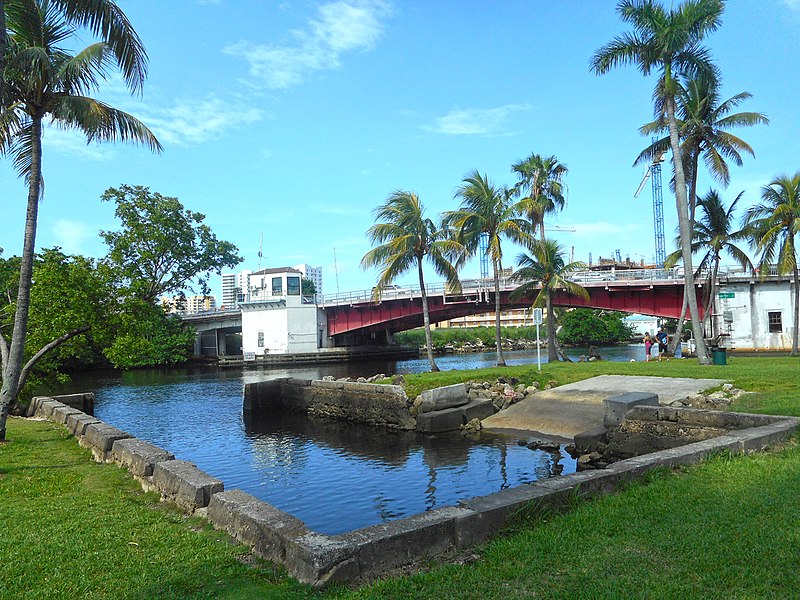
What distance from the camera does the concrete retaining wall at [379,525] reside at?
15.3 feet

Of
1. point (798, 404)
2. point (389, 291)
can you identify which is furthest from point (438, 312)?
point (798, 404)

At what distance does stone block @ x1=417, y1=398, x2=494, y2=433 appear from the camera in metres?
18.7

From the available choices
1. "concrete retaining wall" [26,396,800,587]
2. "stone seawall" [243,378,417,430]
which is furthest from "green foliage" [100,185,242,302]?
"concrete retaining wall" [26,396,800,587]

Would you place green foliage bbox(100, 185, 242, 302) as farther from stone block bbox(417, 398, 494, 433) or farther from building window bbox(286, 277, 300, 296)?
stone block bbox(417, 398, 494, 433)

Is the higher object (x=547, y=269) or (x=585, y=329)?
(x=547, y=269)

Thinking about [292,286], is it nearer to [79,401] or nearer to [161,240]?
[161,240]

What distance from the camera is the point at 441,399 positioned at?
1928cm

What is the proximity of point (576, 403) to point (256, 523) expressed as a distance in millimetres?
13522

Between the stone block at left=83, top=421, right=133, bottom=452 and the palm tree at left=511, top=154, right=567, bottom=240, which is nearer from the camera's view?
the stone block at left=83, top=421, right=133, bottom=452

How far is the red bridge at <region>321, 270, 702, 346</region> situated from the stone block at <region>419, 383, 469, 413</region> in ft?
52.1

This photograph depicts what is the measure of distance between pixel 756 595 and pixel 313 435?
17336mm

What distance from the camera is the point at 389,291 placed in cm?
5172

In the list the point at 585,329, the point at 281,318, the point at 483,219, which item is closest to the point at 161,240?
the point at 281,318

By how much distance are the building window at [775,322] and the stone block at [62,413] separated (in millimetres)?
39864
